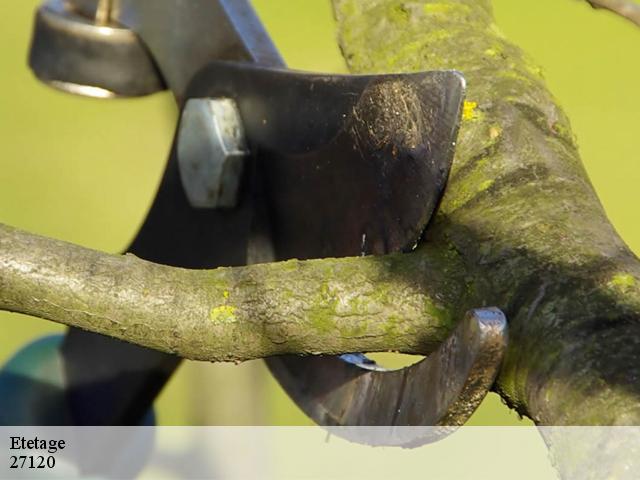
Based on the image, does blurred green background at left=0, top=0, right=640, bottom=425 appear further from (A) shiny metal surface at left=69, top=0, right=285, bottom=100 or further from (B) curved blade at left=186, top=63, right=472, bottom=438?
(B) curved blade at left=186, top=63, right=472, bottom=438

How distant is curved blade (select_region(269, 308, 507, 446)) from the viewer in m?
0.62

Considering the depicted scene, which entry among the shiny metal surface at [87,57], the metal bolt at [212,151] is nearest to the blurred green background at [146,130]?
the shiny metal surface at [87,57]

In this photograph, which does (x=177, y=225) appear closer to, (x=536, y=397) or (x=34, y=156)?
(x=536, y=397)

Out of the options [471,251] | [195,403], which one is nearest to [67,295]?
[471,251]

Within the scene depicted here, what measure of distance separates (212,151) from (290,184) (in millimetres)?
107

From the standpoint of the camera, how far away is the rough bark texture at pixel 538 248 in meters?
0.60

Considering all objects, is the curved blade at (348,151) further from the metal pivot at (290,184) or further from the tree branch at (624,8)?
the tree branch at (624,8)

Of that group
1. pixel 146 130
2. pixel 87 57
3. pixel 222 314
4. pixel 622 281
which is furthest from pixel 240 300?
pixel 146 130

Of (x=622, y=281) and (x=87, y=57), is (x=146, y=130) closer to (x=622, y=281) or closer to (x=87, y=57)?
(x=87, y=57)

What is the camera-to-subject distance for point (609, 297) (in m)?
0.64

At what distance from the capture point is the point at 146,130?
389cm

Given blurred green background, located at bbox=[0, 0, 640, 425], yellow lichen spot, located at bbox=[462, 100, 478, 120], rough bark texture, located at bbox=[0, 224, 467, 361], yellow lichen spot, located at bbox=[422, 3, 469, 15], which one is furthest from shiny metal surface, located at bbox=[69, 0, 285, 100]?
blurred green background, located at bbox=[0, 0, 640, 425]

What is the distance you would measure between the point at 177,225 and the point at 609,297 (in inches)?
24.0

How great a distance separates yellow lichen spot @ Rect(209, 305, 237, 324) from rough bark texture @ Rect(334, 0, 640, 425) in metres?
0.13
